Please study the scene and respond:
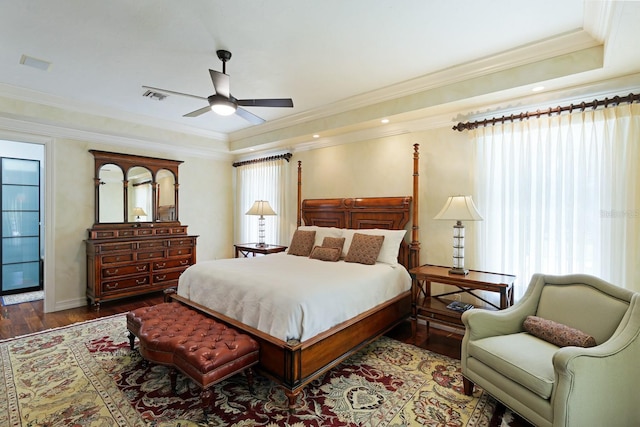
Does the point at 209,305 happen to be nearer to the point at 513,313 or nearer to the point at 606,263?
the point at 513,313

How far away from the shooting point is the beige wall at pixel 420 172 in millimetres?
3674

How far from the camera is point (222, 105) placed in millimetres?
2818

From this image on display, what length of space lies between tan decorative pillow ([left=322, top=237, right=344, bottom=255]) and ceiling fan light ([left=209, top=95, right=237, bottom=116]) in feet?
6.46

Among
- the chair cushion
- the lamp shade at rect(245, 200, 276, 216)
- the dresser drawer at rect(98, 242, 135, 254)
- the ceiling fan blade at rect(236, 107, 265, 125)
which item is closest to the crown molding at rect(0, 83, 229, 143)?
the lamp shade at rect(245, 200, 276, 216)

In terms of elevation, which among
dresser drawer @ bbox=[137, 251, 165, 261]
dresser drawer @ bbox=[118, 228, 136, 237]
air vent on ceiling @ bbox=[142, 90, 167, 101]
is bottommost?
dresser drawer @ bbox=[137, 251, 165, 261]

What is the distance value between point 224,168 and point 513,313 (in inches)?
219

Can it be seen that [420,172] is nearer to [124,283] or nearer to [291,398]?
[291,398]

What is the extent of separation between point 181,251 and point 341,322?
3.66 meters

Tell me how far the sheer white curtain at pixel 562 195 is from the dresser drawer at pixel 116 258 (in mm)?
4796

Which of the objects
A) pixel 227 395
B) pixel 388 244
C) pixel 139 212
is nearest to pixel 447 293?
pixel 388 244

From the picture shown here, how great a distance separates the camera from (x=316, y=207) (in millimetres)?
4945

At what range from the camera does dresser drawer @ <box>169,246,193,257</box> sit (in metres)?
5.15

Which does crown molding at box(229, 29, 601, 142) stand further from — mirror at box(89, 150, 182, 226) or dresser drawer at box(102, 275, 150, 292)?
dresser drawer at box(102, 275, 150, 292)

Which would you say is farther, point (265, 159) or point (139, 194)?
point (265, 159)
